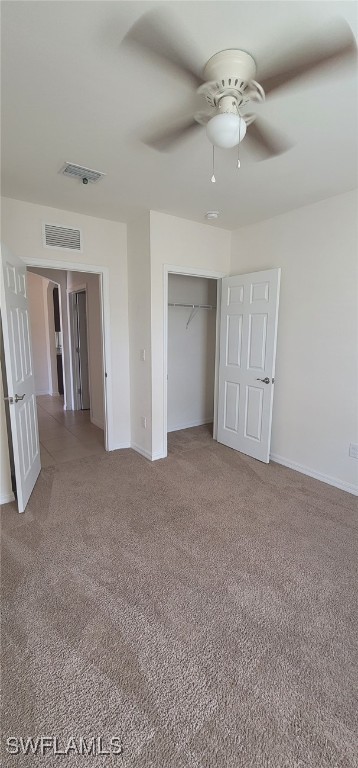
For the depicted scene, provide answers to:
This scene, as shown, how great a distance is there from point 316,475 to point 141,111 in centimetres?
323

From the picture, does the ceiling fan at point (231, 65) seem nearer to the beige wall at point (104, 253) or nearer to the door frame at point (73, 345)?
the beige wall at point (104, 253)

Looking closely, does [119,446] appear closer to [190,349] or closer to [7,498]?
[7,498]

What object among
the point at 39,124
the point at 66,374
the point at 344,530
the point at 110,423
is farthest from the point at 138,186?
the point at 66,374


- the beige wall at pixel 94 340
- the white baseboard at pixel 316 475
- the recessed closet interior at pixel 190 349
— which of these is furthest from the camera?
the recessed closet interior at pixel 190 349

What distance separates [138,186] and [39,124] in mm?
939

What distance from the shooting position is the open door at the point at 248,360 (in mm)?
3479

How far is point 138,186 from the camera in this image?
2705mm

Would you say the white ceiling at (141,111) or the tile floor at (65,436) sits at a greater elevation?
the white ceiling at (141,111)

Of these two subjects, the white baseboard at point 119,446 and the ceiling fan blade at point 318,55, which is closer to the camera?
the ceiling fan blade at point 318,55

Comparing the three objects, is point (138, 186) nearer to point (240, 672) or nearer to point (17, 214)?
point (17, 214)

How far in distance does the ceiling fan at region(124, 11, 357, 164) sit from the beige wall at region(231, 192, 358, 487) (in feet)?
5.57

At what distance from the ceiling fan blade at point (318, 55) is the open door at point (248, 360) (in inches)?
77.3

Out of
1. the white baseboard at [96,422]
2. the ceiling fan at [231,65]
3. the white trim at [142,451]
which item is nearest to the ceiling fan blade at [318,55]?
the ceiling fan at [231,65]

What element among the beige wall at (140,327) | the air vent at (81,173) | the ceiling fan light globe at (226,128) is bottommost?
the beige wall at (140,327)
